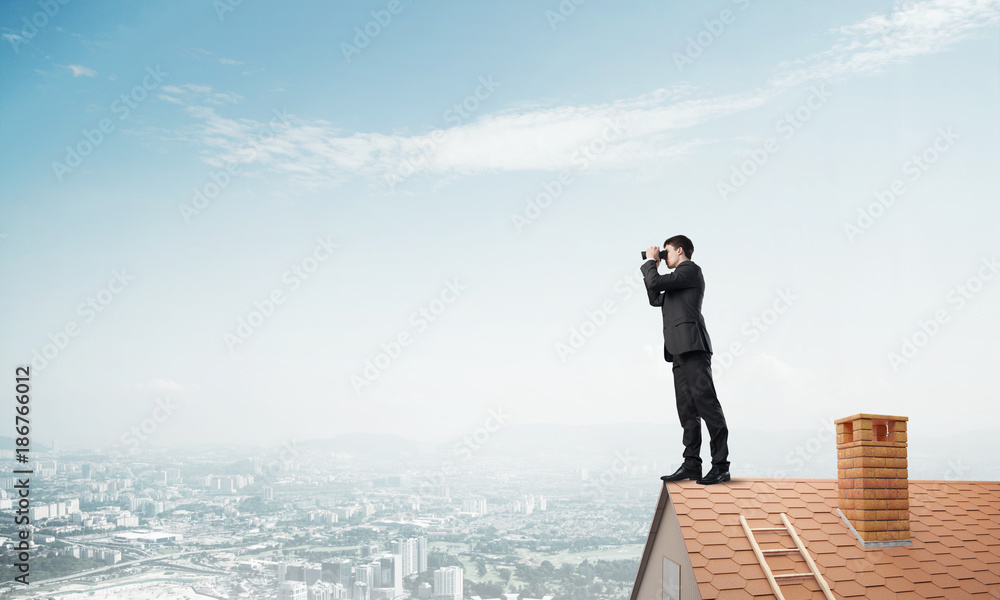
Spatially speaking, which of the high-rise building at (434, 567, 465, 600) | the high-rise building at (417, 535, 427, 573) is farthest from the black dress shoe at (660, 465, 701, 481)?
the high-rise building at (417, 535, 427, 573)

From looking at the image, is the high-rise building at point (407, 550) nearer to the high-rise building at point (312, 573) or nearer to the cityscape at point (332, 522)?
the cityscape at point (332, 522)

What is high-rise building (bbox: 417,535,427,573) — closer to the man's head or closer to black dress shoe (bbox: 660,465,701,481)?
black dress shoe (bbox: 660,465,701,481)

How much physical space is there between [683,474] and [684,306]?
181cm

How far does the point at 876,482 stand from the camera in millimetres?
6863

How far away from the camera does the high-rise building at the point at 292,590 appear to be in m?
40.7

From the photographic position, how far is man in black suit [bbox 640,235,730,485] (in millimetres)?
7059

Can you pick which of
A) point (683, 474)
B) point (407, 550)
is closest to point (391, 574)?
point (407, 550)

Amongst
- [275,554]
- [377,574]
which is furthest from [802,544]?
Answer: [275,554]

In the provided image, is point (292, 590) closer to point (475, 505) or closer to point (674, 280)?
point (475, 505)

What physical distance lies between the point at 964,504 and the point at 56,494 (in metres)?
42.9

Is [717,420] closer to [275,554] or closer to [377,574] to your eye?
[377,574]

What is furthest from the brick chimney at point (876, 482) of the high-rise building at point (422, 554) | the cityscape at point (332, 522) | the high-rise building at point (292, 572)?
the high-rise building at point (292, 572)

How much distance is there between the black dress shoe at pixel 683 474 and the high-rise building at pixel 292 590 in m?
39.2

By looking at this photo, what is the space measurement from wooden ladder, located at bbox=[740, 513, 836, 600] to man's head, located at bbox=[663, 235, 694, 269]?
2.74m
